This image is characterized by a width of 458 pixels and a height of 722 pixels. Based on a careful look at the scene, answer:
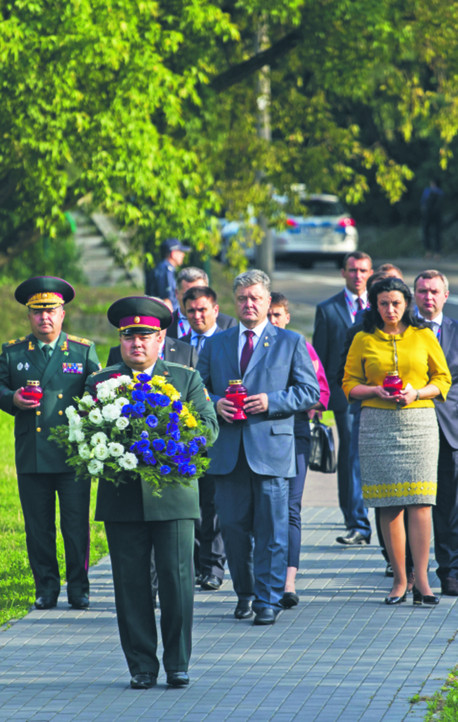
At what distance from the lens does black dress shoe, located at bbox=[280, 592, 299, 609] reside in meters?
7.94

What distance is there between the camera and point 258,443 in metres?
7.62

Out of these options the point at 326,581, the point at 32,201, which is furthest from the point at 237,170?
the point at 326,581

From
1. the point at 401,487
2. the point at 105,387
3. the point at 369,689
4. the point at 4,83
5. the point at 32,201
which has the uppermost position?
the point at 4,83

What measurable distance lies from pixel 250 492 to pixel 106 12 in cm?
A: 764

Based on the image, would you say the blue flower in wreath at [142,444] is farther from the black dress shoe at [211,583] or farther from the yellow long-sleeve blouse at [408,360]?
the black dress shoe at [211,583]

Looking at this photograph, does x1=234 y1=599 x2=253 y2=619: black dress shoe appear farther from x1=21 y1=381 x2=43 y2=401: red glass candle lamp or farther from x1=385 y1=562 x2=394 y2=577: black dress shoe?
x1=21 y1=381 x2=43 y2=401: red glass candle lamp

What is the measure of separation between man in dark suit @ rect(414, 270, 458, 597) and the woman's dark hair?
14.3 inches

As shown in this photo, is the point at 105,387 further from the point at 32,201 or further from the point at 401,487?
the point at 32,201

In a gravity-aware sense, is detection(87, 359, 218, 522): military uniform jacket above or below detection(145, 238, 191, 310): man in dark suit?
below

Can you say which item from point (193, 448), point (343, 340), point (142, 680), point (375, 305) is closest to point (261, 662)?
point (142, 680)

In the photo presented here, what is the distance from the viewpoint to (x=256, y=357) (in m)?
7.73

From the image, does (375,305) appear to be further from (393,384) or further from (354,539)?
(354,539)

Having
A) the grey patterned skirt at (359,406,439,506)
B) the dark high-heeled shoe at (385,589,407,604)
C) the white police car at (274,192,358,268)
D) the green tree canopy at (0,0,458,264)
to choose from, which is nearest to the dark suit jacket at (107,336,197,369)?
the grey patterned skirt at (359,406,439,506)

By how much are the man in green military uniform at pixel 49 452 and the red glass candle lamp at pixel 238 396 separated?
1082mm
